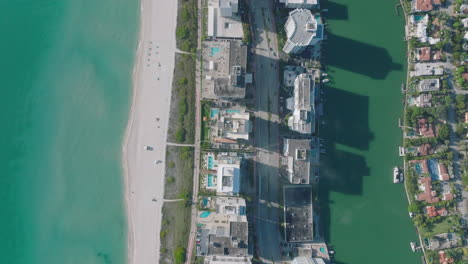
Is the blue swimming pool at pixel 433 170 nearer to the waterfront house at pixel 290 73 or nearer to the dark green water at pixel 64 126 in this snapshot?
the waterfront house at pixel 290 73

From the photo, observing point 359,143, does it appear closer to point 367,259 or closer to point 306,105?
point 306,105

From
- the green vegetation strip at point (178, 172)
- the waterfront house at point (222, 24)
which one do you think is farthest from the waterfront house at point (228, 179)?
the waterfront house at point (222, 24)

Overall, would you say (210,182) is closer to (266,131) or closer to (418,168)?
(266,131)

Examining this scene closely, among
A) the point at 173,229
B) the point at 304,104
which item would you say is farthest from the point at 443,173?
the point at 173,229

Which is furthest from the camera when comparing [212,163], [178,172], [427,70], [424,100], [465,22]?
[465,22]

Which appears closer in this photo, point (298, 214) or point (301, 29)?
point (301, 29)

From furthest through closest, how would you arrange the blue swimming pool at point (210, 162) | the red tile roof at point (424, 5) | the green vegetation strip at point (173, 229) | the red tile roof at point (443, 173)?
the red tile roof at point (424, 5) < the red tile roof at point (443, 173) < the blue swimming pool at point (210, 162) < the green vegetation strip at point (173, 229)
